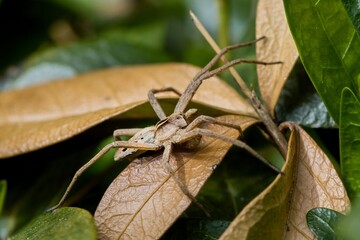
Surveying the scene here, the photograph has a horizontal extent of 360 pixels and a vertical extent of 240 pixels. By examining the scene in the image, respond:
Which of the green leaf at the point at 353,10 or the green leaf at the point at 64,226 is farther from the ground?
the green leaf at the point at 64,226

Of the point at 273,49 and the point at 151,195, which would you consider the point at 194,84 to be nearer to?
the point at 273,49

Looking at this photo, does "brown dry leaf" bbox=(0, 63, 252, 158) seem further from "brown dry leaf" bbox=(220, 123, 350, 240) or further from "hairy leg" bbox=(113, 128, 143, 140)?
"brown dry leaf" bbox=(220, 123, 350, 240)

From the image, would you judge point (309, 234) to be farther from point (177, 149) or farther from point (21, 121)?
point (21, 121)

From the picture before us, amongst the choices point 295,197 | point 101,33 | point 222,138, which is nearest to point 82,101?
point 222,138

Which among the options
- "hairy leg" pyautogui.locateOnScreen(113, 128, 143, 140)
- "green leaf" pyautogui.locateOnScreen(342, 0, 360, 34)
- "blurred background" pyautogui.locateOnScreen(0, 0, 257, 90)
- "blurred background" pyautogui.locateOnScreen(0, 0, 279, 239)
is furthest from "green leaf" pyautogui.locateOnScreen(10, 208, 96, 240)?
"blurred background" pyautogui.locateOnScreen(0, 0, 257, 90)

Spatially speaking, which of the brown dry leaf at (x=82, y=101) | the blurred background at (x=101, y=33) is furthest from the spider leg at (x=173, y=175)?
the blurred background at (x=101, y=33)

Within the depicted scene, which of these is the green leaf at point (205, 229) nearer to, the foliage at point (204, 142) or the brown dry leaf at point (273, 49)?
the foliage at point (204, 142)

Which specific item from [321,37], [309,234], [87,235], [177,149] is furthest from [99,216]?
[321,37]
